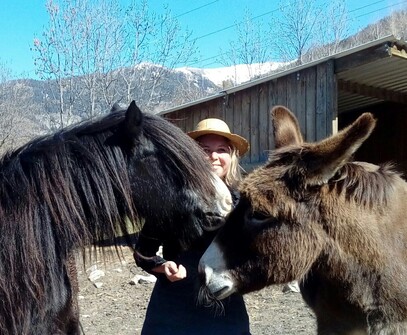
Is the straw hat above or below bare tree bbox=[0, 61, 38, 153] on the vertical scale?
below

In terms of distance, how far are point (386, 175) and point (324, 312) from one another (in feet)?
2.41

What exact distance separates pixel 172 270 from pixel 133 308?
182 inches

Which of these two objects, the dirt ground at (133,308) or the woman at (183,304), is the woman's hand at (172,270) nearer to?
the woman at (183,304)

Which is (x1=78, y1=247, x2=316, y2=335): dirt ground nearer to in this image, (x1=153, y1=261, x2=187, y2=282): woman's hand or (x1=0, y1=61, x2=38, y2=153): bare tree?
(x1=153, y1=261, x2=187, y2=282): woman's hand

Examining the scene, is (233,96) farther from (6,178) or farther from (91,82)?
(91,82)

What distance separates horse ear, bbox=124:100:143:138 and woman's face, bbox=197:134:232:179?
865 millimetres

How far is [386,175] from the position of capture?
2.33 m

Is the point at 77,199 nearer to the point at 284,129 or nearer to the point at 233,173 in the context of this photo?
the point at 233,173

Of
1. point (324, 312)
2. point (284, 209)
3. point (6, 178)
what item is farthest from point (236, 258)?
point (6, 178)

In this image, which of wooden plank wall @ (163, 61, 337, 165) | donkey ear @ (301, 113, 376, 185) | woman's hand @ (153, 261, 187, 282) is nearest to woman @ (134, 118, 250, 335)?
woman's hand @ (153, 261, 187, 282)

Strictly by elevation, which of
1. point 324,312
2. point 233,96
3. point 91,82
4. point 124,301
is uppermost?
point 91,82

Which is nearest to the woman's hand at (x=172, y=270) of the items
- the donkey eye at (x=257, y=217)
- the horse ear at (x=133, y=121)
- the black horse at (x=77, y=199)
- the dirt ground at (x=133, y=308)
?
the black horse at (x=77, y=199)

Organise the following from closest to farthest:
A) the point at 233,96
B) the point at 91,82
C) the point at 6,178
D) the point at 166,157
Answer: the point at 6,178 → the point at 166,157 → the point at 233,96 → the point at 91,82

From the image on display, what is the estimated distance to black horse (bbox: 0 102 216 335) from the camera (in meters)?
1.83
